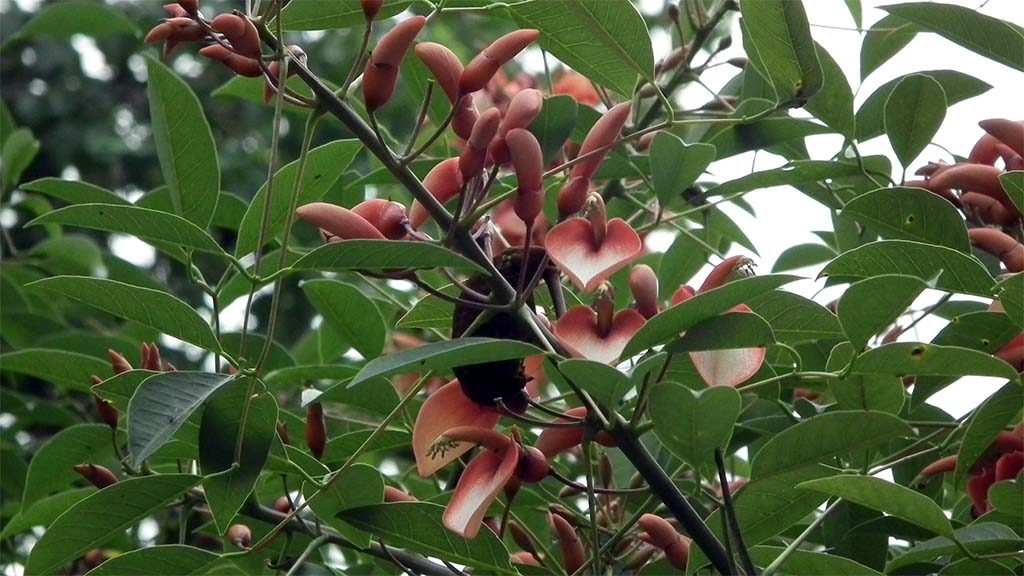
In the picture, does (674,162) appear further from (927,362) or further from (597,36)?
(927,362)

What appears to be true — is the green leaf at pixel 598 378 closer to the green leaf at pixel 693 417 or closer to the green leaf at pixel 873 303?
the green leaf at pixel 693 417

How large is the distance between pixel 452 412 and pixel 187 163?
12.5 inches

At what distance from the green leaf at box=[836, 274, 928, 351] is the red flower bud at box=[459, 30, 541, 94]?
9.5 inches

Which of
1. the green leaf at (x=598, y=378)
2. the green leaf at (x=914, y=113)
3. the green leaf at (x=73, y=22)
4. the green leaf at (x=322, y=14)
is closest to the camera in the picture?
the green leaf at (x=598, y=378)

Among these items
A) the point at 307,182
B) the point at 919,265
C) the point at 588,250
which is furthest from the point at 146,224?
the point at 919,265

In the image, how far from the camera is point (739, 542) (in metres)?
0.72

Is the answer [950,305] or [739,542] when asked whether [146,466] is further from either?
[950,305]

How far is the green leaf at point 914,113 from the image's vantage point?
97cm

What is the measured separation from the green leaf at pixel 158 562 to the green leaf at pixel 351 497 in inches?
3.1

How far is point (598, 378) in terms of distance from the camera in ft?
2.15

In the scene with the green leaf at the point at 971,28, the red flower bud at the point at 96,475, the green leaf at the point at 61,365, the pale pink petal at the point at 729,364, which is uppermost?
the green leaf at the point at 971,28

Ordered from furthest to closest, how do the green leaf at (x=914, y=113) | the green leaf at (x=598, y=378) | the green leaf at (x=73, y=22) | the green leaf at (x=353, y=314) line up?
the green leaf at (x=73, y=22) → the green leaf at (x=353, y=314) → the green leaf at (x=914, y=113) → the green leaf at (x=598, y=378)

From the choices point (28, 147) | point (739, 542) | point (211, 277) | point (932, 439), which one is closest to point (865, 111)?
point (932, 439)

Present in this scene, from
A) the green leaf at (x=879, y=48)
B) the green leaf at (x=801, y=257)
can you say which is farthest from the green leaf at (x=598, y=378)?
the green leaf at (x=801, y=257)
